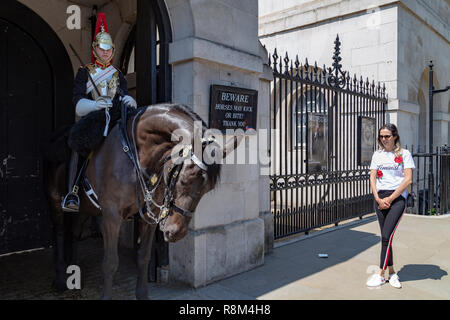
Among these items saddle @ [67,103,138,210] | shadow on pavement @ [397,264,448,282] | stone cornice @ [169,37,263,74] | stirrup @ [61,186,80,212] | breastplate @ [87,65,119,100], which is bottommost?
shadow on pavement @ [397,264,448,282]

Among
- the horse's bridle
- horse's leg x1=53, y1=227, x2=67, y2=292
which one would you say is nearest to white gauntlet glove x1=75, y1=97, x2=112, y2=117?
the horse's bridle

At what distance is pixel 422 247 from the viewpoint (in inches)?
250

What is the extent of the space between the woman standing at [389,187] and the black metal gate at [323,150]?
1.78 meters

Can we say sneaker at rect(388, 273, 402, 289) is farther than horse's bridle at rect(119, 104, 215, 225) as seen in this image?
Yes

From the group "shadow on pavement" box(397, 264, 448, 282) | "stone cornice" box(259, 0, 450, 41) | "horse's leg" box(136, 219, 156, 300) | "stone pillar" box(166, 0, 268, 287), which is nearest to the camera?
"horse's leg" box(136, 219, 156, 300)

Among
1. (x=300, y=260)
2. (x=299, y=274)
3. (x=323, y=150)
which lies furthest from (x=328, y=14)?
(x=299, y=274)

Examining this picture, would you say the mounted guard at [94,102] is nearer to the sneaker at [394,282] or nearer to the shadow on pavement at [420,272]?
the sneaker at [394,282]

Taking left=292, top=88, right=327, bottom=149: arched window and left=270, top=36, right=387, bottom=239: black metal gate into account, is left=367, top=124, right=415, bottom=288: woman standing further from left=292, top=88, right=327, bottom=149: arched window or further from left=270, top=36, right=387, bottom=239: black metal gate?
left=292, top=88, right=327, bottom=149: arched window

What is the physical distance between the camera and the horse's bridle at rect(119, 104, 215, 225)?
300 cm

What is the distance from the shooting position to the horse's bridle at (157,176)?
3.00 metres

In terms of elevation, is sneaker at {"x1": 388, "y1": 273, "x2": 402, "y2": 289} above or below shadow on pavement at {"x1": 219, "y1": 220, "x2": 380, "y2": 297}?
above

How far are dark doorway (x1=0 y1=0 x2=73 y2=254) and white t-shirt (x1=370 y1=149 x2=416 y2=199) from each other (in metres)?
5.22

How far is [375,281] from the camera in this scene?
14.6 ft

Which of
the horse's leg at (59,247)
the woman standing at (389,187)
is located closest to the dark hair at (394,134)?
the woman standing at (389,187)
